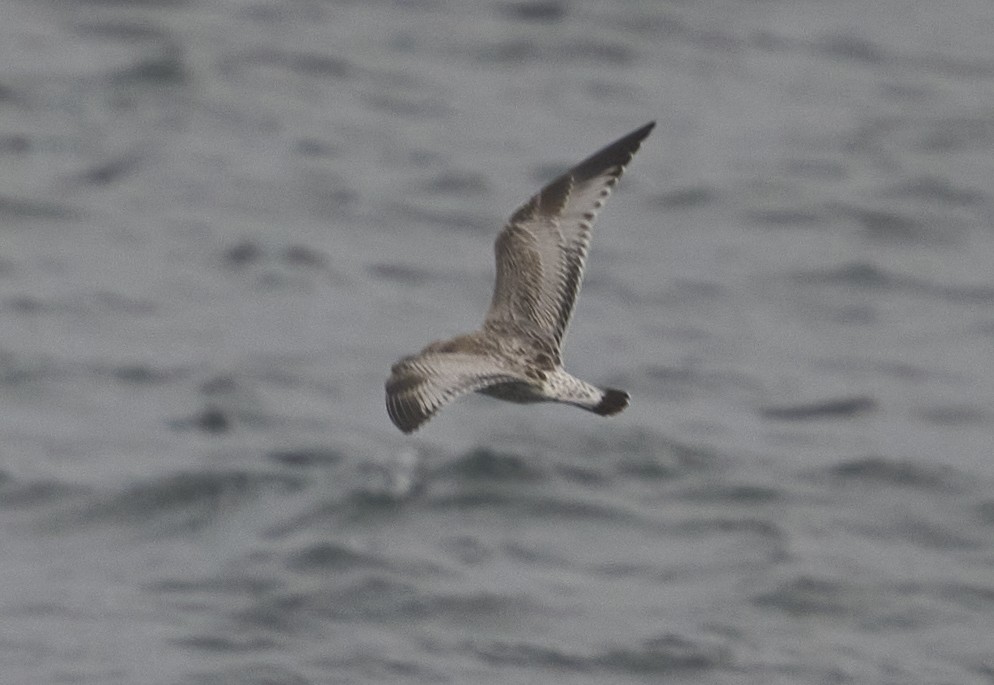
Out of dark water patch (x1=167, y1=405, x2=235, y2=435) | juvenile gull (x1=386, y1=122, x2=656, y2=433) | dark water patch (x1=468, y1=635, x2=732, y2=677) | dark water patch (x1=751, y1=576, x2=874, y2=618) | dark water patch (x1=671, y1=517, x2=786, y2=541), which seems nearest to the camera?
juvenile gull (x1=386, y1=122, x2=656, y2=433)

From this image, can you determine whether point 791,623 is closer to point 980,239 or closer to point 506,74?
point 980,239

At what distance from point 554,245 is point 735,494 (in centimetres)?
530

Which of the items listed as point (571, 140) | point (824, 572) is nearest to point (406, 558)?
point (824, 572)

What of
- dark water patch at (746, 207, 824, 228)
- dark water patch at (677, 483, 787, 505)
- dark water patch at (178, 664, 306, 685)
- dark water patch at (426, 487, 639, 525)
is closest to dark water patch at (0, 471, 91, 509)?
dark water patch at (426, 487, 639, 525)

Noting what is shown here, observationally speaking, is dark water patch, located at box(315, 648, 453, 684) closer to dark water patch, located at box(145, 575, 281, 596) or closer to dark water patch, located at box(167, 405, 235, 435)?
dark water patch, located at box(145, 575, 281, 596)

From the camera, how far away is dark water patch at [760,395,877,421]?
52.6 ft

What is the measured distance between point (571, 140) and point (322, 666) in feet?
27.0

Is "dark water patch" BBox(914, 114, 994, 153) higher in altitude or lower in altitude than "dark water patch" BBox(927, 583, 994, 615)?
higher

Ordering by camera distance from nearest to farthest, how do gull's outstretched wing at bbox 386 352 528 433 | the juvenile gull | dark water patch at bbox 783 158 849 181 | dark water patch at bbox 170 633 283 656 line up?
gull's outstretched wing at bbox 386 352 528 433 → the juvenile gull → dark water patch at bbox 170 633 283 656 → dark water patch at bbox 783 158 849 181

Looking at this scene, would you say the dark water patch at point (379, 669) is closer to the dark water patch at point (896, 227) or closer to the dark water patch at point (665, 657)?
the dark water patch at point (665, 657)

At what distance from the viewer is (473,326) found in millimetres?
16453

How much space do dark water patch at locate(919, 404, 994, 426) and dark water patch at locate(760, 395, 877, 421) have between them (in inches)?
14.9

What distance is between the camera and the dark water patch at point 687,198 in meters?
19.4

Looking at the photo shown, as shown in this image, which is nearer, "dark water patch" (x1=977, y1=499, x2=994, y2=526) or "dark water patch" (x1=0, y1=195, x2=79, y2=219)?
"dark water patch" (x1=977, y1=499, x2=994, y2=526)
